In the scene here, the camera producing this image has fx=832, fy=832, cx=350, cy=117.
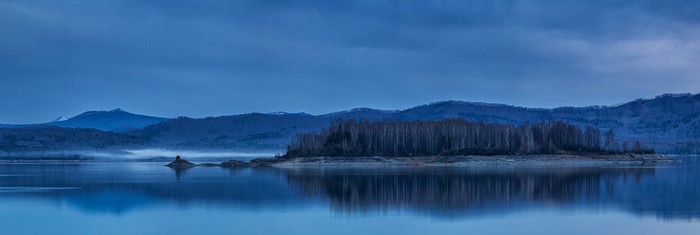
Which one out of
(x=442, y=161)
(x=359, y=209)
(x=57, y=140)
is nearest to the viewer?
(x=359, y=209)

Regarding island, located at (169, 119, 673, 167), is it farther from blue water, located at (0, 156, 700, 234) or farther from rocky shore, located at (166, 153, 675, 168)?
blue water, located at (0, 156, 700, 234)

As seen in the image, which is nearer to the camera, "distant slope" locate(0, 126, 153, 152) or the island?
the island

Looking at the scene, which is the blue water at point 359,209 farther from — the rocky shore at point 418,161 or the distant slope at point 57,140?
the distant slope at point 57,140

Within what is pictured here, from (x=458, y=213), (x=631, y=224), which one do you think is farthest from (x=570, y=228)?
(x=458, y=213)

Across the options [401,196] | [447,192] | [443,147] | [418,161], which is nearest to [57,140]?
[443,147]

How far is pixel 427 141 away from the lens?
88.6 m

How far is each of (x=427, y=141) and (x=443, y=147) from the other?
5.97 ft

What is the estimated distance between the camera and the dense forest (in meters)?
85.5

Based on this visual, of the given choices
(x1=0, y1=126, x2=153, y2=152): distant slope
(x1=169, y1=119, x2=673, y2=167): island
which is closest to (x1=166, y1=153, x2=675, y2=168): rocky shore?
(x1=169, y1=119, x2=673, y2=167): island

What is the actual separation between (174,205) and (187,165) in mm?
49674

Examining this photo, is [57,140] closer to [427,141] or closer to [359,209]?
[427,141]

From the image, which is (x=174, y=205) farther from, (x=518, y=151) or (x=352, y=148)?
(x=518, y=151)

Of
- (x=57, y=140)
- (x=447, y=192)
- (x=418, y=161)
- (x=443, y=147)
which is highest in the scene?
(x=57, y=140)

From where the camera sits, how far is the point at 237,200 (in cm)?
3019
